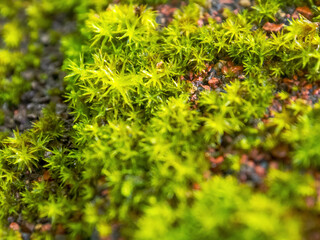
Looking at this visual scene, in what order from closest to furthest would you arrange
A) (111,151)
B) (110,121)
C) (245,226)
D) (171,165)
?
(245,226) → (171,165) → (111,151) → (110,121)

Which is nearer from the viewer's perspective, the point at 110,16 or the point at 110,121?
the point at 110,121

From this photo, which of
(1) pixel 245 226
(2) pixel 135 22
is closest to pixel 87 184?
(1) pixel 245 226

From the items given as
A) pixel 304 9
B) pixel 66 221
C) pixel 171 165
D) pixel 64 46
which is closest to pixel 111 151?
pixel 171 165

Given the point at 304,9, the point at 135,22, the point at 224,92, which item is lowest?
the point at 224,92

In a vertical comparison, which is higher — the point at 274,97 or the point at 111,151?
the point at 274,97

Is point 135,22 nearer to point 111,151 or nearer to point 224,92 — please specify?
point 224,92

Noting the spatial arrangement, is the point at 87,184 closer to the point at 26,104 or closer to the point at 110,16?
the point at 26,104

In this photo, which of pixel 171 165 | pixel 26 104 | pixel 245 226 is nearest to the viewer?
pixel 245 226
